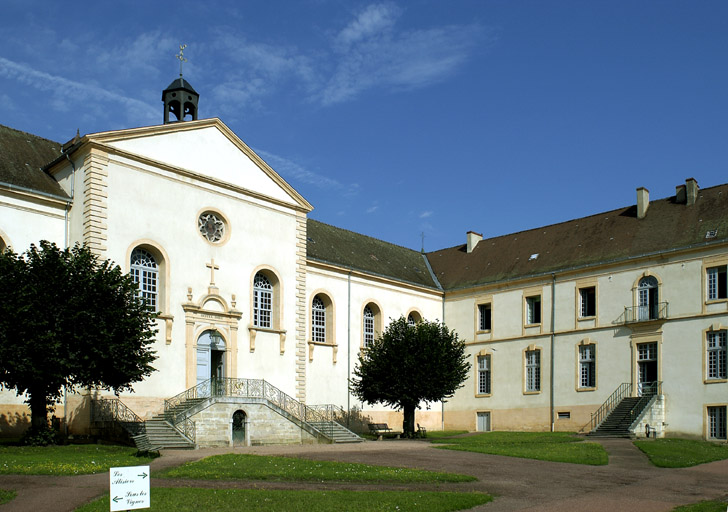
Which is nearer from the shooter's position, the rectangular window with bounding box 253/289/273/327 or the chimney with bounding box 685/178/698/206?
the rectangular window with bounding box 253/289/273/327

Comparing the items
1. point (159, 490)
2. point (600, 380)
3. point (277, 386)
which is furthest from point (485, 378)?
point (159, 490)

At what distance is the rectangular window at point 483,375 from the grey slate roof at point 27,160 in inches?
895

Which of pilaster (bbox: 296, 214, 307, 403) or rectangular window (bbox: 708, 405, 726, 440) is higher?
pilaster (bbox: 296, 214, 307, 403)

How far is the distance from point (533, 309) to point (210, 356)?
1742 centimetres

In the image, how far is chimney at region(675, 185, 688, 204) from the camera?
121ft

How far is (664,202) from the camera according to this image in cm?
3772

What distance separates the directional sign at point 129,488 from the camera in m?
9.47

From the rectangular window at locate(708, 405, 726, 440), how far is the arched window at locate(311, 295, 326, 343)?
1720 cm

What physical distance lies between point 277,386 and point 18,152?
1372 cm

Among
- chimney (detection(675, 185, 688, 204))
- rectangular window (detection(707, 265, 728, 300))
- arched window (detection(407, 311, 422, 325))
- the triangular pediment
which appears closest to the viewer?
the triangular pediment

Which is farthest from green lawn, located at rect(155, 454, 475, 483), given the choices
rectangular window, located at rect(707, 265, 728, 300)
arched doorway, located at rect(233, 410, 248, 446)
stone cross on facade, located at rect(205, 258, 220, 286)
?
rectangular window, located at rect(707, 265, 728, 300)

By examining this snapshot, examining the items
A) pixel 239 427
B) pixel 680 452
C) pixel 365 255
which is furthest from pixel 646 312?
pixel 239 427

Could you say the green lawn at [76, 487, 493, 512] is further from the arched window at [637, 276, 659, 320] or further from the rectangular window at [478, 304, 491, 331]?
the rectangular window at [478, 304, 491, 331]

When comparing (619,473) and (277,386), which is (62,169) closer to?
(277,386)
